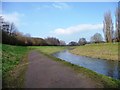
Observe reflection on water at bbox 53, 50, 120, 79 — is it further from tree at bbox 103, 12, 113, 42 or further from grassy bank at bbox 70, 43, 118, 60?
tree at bbox 103, 12, 113, 42

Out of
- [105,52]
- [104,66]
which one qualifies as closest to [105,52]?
[105,52]

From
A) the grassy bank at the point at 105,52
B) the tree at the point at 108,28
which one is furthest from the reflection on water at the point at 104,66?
the tree at the point at 108,28

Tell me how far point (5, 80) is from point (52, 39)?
→ 145620 millimetres

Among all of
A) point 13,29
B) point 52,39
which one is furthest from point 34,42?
point 52,39

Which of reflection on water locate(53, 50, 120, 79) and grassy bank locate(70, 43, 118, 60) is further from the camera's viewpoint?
grassy bank locate(70, 43, 118, 60)

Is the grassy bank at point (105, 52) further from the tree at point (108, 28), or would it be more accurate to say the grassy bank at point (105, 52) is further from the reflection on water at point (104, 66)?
the tree at point (108, 28)

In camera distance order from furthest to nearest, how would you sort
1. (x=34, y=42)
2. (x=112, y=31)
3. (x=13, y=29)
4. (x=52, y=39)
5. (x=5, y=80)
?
(x=52, y=39) → (x=34, y=42) → (x=13, y=29) → (x=112, y=31) → (x=5, y=80)

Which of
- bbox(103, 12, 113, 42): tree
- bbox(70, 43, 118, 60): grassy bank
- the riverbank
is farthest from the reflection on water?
bbox(103, 12, 113, 42): tree

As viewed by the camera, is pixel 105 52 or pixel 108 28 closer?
pixel 105 52

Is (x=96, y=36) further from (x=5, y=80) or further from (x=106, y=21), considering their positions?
(x=5, y=80)

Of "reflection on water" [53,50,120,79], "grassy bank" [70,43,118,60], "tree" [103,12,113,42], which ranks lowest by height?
"reflection on water" [53,50,120,79]

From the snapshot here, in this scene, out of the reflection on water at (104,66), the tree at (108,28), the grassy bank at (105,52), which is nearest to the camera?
the reflection on water at (104,66)

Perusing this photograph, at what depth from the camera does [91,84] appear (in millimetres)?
10750

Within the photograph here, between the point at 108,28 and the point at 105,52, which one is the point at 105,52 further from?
the point at 108,28
